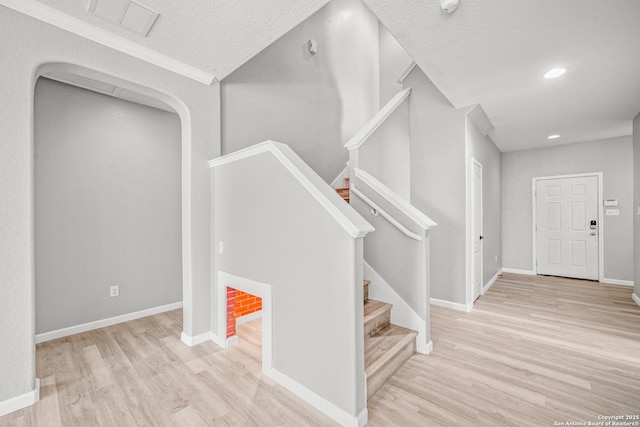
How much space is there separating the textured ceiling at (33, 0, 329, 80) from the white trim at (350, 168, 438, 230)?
1.56 meters

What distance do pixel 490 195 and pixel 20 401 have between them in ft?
20.5

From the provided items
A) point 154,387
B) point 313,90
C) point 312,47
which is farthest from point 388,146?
point 154,387

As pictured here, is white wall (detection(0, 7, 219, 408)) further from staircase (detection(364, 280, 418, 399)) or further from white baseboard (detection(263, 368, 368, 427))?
staircase (detection(364, 280, 418, 399))

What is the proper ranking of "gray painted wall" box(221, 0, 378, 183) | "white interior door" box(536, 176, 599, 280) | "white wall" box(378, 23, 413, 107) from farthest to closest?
1. "white wall" box(378, 23, 413, 107)
2. "white interior door" box(536, 176, 599, 280)
3. "gray painted wall" box(221, 0, 378, 183)

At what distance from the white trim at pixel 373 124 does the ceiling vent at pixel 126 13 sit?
2056 millimetres

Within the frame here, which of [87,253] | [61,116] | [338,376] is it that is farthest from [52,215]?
[338,376]

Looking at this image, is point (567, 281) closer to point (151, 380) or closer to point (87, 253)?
point (151, 380)

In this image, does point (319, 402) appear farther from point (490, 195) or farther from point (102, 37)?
point (490, 195)

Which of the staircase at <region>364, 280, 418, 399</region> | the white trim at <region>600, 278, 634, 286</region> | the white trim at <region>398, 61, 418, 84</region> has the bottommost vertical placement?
the white trim at <region>600, 278, 634, 286</region>

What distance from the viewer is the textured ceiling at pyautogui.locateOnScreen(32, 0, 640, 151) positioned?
1.93 m

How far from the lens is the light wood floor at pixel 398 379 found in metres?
1.82

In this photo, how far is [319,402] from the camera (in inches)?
73.6

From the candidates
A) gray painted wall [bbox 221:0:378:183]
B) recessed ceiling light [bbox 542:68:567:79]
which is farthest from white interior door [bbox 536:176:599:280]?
gray painted wall [bbox 221:0:378:183]

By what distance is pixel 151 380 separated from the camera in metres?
2.21
